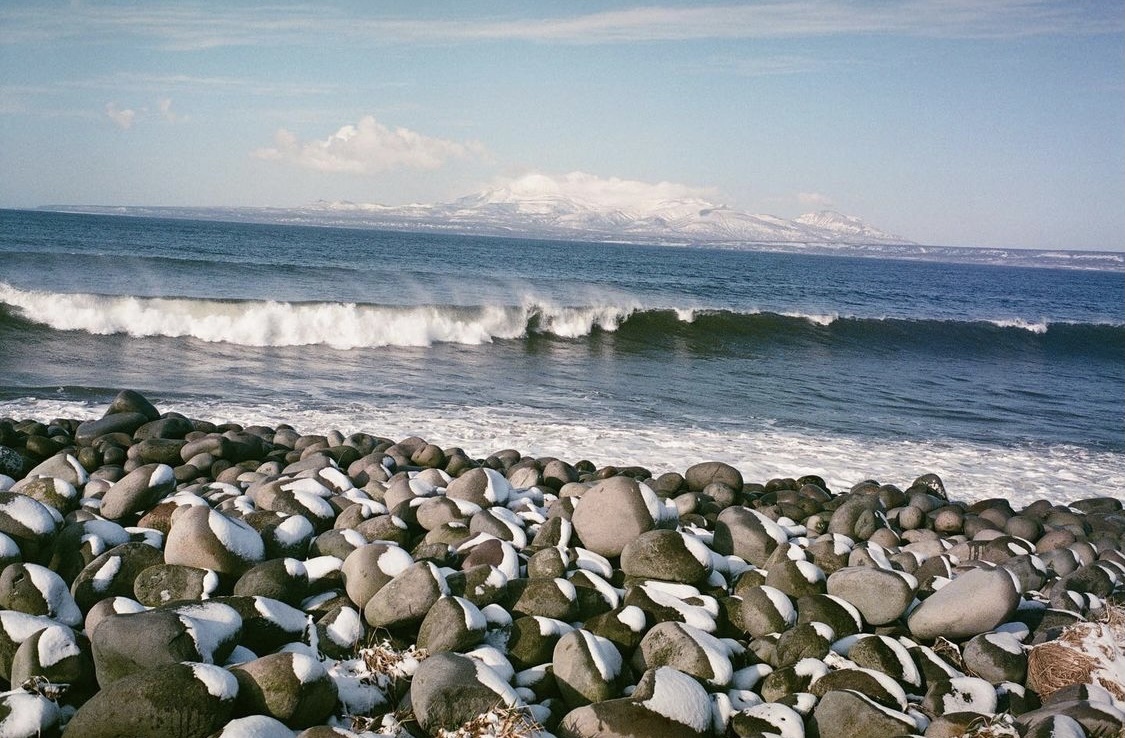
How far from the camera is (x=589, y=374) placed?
14945 mm

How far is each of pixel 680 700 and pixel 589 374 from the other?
12.1 meters

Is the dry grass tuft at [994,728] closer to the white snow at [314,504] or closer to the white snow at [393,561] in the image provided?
the white snow at [393,561]

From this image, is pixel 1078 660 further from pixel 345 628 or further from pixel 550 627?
pixel 345 628

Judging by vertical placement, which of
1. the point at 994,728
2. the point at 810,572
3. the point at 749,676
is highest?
the point at 810,572

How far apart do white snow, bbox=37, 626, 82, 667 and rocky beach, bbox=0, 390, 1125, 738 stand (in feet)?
0.03

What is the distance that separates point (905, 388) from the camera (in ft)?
51.6

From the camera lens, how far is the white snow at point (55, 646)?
2.82 meters

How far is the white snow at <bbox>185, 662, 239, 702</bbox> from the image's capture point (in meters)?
2.57

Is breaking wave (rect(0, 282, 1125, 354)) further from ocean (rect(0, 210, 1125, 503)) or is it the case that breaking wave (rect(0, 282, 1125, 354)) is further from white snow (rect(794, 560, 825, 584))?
white snow (rect(794, 560, 825, 584))

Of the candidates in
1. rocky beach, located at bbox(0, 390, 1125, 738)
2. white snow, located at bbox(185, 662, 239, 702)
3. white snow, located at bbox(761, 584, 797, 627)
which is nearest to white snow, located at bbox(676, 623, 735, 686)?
rocky beach, located at bbox(0, 390, 1125, 738)

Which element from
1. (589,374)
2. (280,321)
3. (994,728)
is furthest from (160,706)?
(280,321)

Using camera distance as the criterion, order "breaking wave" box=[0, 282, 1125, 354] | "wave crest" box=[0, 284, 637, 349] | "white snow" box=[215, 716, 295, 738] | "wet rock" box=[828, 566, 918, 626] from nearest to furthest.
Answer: "white snow" box=[215, 716, 295, 738]
"wet rock" box=[828, 566, 918, 626]
"wave crest" box=[0, 284, 637, 349]
"breaking wave" box=[0, 282, 1125, 354]

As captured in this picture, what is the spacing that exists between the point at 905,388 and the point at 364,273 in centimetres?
2466

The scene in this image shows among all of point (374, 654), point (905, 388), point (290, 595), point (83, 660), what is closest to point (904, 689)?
point (374, 654)
